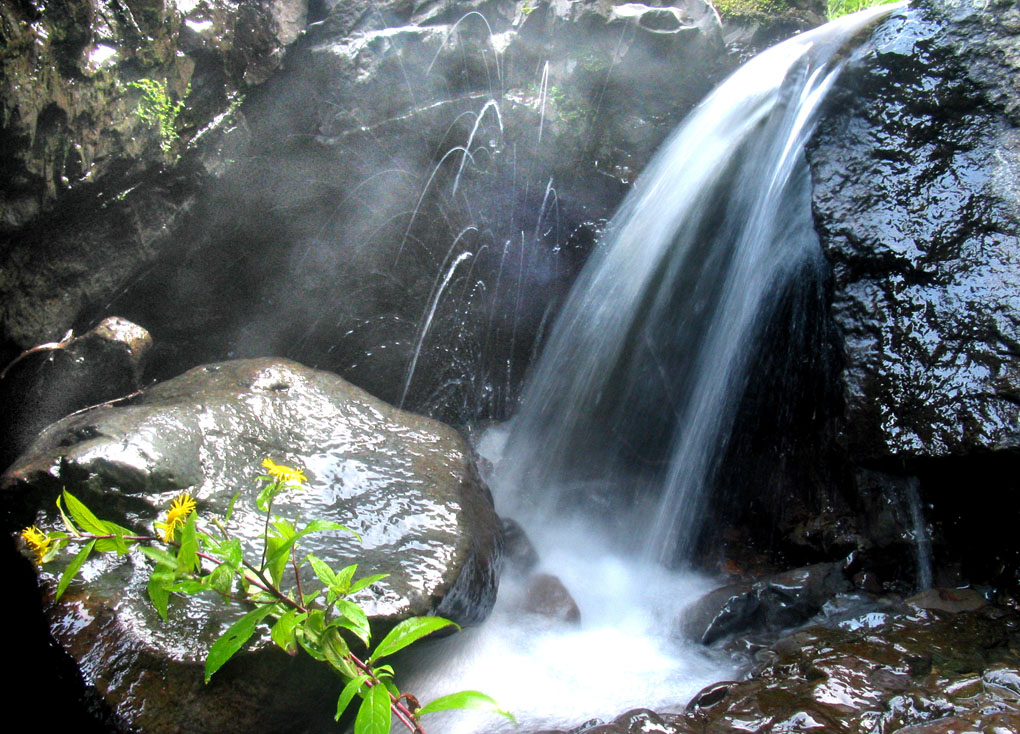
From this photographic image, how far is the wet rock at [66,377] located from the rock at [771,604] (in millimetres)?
3661

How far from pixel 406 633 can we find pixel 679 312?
10.6 feet

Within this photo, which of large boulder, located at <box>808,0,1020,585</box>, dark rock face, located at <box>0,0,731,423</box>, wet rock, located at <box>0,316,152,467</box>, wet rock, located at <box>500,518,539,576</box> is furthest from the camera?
dark rock face, located at <box>0,0,731,423</box>

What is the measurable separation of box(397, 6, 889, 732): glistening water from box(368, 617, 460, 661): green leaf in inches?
54.3

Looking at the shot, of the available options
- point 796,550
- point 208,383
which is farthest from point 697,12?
point 208,383

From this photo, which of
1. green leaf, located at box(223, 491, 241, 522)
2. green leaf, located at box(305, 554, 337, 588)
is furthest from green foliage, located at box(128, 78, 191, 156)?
green leaf, located at box(305, 554, 337, 588)

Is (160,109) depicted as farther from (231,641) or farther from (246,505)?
(231,641)

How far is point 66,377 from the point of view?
3.52 metres

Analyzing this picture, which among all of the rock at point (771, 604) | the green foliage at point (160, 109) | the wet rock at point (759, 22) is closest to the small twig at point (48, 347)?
the green foliage at point (160, 109)

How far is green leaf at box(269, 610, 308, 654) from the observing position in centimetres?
141

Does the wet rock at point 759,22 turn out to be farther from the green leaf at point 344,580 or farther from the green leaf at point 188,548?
the green leaf at point 188,548

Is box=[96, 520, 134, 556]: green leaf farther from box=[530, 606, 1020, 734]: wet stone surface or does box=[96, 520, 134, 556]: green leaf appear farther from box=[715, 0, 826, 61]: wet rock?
box=[715, 0, 826, 61]: wet rock

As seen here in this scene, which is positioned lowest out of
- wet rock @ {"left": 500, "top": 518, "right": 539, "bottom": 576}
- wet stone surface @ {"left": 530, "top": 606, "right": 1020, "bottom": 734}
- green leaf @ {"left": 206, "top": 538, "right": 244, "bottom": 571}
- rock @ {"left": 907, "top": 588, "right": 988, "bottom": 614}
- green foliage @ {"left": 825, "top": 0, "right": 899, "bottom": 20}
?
wet rock @ {"left": 500, "top": 518, "right": 539, "bottom": 576}

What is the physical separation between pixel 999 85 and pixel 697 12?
2.72 meters

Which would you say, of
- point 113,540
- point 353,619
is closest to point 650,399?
point 353,619
